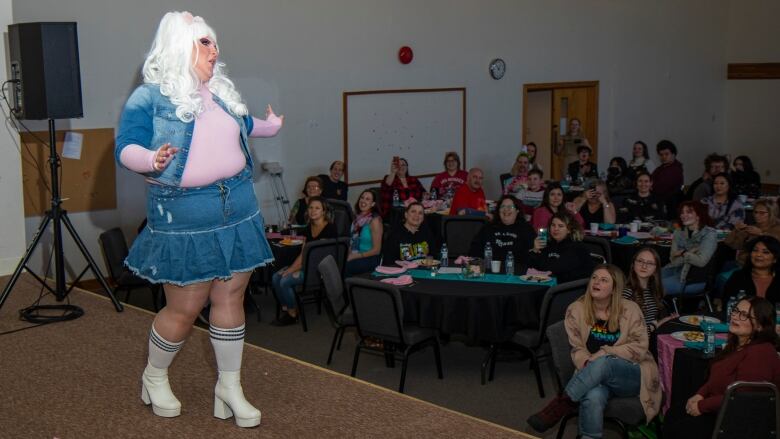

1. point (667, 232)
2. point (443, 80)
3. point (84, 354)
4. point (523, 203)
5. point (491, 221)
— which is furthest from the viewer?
point (443, 80)

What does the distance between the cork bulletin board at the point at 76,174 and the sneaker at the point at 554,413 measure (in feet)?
18.8

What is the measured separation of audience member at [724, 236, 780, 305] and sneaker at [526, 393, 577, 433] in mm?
1874

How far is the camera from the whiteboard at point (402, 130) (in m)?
11.8

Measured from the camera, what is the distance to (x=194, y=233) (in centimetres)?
329

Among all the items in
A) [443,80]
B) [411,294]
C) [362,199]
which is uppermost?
[443,80]

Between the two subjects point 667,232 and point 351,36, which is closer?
point 667,232

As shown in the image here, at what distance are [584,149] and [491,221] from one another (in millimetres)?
5785

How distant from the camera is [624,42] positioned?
15.8 m

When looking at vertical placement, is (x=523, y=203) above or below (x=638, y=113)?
below

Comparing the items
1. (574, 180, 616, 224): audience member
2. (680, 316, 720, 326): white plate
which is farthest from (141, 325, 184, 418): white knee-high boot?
(574, 180, 616, 224): audience member

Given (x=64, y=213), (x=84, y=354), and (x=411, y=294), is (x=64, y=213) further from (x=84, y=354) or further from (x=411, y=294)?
(x=411, y=294)

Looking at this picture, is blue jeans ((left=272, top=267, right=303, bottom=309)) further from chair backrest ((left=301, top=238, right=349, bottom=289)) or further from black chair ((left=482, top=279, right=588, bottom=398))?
black chair ((left=482, top=279, right=588, bottom=398))

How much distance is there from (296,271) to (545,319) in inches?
113

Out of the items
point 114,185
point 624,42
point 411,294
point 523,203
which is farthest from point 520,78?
point 411,294
